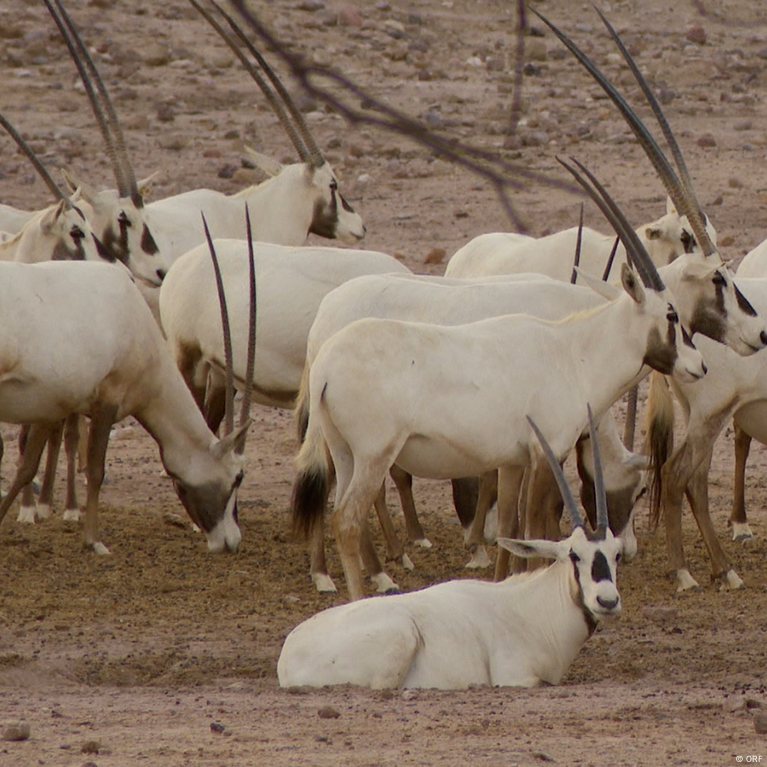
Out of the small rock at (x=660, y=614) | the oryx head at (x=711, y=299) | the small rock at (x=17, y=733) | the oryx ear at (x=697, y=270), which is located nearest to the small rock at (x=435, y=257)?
the oryx head at (x=711, y=299)

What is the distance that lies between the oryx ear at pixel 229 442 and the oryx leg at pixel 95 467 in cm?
46

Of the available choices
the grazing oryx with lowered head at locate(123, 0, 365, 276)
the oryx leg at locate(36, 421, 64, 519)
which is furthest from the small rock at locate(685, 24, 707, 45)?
the oryx leg at locate(36, 421, 64, 519)

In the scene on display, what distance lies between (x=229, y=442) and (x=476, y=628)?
227cm

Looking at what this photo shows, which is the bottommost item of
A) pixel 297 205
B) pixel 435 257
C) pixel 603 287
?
pixel 435 257

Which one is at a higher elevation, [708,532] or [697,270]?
[697,270]

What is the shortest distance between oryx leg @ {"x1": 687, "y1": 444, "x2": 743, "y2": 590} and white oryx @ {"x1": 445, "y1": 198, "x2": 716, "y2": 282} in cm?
158

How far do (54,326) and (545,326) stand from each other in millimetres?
1976

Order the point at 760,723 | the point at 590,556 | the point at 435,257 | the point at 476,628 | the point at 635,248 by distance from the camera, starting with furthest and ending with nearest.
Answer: the point at 435,257 → the point at 635,248 → the point at 590,556 → the point at 476,628 → the point at 760,723

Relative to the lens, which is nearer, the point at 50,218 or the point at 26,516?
the point at 26,516

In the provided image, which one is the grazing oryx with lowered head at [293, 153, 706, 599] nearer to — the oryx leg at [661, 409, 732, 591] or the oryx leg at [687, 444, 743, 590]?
the oryx leg at [661, 409, 732, 591]

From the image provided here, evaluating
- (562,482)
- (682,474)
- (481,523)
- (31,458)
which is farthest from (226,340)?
(562,482)

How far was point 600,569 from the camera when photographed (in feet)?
17.3

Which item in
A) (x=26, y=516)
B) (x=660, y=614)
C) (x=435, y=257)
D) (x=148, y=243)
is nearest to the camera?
(x=660, y=614)

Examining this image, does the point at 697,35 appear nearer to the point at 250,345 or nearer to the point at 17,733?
the point at 250,345
